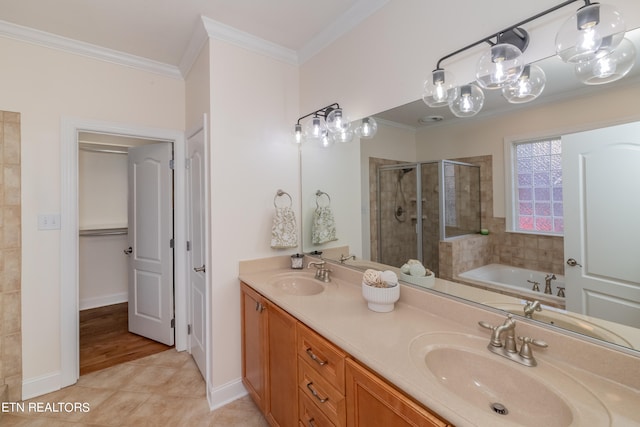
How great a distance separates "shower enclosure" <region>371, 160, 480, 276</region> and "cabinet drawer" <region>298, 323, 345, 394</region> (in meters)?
0.68

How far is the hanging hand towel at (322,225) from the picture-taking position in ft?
6.99

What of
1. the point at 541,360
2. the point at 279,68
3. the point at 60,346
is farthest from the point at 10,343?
the point at 541,360

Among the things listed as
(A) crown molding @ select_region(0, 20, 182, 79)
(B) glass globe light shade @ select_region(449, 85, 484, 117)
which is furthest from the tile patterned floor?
(A) crown molding @ select_region(0, 20, 182, 79)

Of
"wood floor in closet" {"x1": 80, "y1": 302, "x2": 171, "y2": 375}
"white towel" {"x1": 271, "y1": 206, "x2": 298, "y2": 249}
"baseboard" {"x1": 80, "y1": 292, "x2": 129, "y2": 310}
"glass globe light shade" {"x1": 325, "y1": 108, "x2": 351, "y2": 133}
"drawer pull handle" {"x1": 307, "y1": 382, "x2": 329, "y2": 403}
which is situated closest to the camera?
"drawer pull handle" {"x1": 307, "y1": 382, "x2": 329, "y2": 403}

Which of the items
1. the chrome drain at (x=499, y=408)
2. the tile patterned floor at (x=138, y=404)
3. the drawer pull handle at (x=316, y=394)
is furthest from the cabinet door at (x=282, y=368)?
the chrome drain at (x=499, y=408)

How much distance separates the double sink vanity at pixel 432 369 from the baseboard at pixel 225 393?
51 cm

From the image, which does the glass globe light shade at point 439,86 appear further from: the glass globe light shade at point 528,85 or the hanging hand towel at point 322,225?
the hanging hand towel at point 322,225

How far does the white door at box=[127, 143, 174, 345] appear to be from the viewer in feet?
8.32

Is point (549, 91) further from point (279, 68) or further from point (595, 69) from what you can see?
point (279, 68)

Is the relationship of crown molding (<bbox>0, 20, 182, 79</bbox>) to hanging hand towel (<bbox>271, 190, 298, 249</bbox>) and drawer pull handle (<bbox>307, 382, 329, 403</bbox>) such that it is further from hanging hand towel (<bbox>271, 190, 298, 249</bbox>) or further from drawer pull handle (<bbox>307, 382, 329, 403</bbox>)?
drawer pull handle (<bbox>307, 382, 329, 403</bbox>)

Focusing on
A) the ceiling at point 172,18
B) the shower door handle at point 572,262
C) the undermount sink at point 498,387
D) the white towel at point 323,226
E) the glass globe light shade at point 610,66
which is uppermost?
the ceiling at point 172,18

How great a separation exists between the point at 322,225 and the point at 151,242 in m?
1.71

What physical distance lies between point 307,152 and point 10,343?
2.47 meters

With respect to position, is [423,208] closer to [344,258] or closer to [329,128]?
[344,258]
